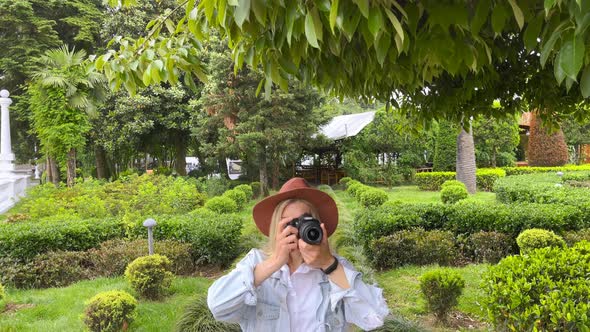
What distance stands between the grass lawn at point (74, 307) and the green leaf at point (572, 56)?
4240mm

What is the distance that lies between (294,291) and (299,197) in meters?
0.39

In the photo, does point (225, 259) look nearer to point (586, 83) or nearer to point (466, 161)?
point (586, 83)

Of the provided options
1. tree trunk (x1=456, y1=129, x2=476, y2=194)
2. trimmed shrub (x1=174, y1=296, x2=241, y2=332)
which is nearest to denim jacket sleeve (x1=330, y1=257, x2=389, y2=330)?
trimmed shrub (x1=174, y1=296, x2=241, y2=332)

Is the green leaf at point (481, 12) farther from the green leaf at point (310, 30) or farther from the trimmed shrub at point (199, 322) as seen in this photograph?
Result: the trimmed shrub at point (199, 322)

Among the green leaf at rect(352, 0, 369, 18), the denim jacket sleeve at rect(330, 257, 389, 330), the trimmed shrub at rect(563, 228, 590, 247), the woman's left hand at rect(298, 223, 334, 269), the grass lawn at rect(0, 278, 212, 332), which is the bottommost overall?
the grass lawn at rect(0, 278, 212, 332)

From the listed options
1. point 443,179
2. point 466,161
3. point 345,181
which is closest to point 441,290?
point 466,161

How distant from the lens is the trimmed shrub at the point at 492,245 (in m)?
6.77

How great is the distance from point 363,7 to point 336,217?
1064mm

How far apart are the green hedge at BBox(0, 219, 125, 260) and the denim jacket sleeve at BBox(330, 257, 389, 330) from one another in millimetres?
6312

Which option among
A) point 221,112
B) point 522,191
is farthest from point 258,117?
point 522,191

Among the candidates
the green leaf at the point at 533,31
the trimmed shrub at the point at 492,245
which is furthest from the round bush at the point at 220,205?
the green leaf at the point at 533,31

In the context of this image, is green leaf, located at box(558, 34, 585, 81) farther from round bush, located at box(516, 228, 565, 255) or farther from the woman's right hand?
round bush, located at box(516, 228, 565, 255)

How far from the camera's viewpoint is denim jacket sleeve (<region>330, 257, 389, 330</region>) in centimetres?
169

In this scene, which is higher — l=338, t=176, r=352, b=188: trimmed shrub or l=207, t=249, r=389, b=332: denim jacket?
l=207, t=249, r=389, b=332: denim jacket
